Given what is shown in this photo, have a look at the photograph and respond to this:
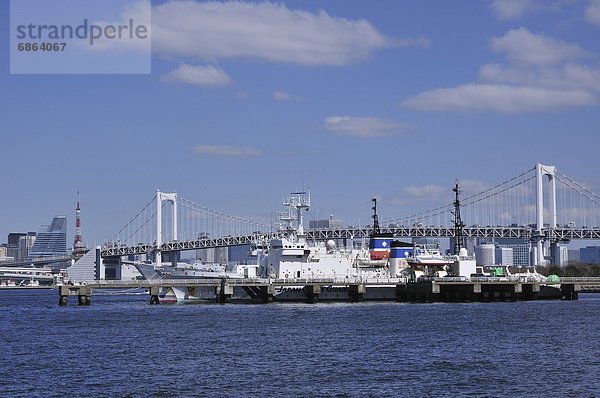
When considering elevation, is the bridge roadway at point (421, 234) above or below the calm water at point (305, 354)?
above

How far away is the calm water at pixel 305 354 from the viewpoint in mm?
33062

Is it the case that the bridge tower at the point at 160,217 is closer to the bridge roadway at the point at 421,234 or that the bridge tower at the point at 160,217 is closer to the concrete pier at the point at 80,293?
the bridge roadway at the point at 421,234

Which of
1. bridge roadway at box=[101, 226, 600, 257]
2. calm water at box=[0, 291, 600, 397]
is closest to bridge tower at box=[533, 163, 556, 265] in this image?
bridge roadway at box=[101, 226, 600, 257]

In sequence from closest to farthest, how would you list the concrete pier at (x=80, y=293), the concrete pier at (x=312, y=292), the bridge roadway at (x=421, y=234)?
the concrete pier at (x=312, y=292) < the concrete pier at (x=80, y=293) < the bridge roadway at (x=421, y=234)

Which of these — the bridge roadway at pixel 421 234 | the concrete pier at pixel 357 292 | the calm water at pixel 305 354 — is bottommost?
the calm water at pixel 305 354

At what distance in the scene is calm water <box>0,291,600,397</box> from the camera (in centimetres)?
3306

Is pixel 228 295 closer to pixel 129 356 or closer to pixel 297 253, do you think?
pixel 297 253

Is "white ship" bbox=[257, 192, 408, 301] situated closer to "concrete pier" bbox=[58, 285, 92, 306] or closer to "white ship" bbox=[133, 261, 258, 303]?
"white ship" bbox=[133, 261, 258, 303]

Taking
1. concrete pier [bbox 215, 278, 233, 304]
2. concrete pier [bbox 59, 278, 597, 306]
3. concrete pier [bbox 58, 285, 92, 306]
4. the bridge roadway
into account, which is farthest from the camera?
the bridge roadway

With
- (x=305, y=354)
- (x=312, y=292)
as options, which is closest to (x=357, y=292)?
(x=312, y=292)

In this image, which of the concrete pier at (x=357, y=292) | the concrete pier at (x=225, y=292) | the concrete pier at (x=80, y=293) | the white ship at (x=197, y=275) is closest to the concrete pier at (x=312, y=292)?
the concrete pier at (x=357, y=292)

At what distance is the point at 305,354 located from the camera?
41.7 m

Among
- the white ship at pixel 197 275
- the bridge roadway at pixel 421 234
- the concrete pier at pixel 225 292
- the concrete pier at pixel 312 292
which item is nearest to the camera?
the concrete pier at pixel 312 292

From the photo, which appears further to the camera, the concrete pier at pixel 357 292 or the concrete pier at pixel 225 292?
the concrete pier at pixel 225 292
